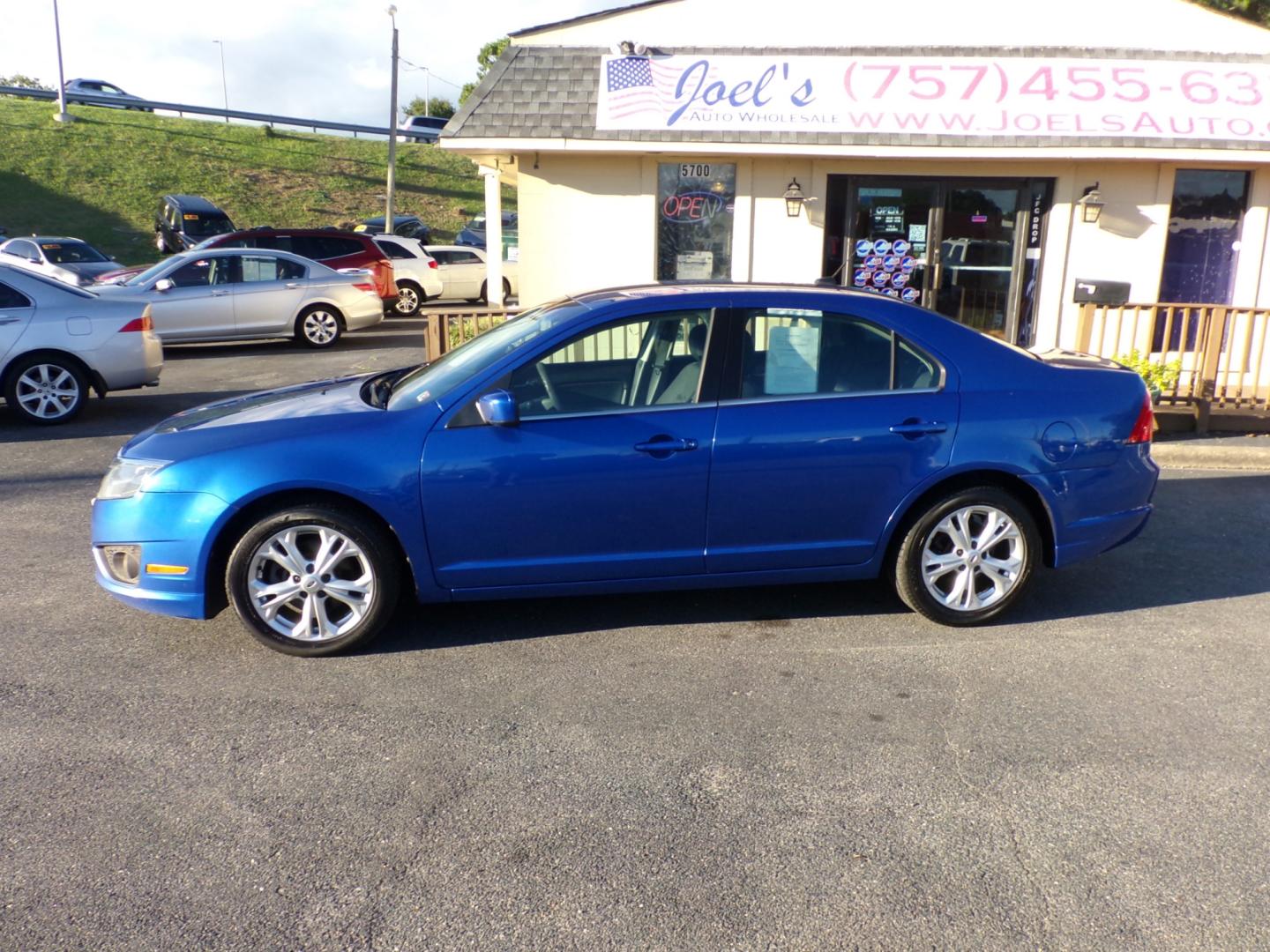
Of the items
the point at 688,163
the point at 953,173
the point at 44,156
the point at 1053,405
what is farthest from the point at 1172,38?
the point at 44,156

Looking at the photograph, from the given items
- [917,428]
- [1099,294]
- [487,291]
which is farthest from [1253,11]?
[917,428]

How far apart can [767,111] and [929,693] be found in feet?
26.7

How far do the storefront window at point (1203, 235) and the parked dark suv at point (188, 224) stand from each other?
22.9m

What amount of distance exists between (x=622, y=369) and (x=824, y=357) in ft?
3.04

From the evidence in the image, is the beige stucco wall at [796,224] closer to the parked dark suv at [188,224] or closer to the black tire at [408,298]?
the black tire at [408,298]

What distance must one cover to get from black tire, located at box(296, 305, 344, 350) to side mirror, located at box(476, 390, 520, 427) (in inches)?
472

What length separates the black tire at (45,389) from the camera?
9.71 metres

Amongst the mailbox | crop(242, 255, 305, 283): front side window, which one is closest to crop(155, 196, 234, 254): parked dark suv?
crop(242, 255, 305, 283): front side window

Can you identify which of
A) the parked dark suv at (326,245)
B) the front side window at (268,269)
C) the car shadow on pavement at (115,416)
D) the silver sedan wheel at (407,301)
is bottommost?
the car shadow on pavement at (115,416)

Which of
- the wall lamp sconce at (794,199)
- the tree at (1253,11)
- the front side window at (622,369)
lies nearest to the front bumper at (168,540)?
the front side window at (622,369)

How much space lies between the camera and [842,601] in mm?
5488

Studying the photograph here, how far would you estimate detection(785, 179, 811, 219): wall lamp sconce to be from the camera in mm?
11406

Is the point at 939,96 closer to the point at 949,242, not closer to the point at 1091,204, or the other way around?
the point at 949,242

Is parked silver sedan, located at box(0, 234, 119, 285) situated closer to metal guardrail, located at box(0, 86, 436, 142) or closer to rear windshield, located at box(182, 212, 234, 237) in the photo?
rear windshield, located at box(182, 212, 234, 237)
